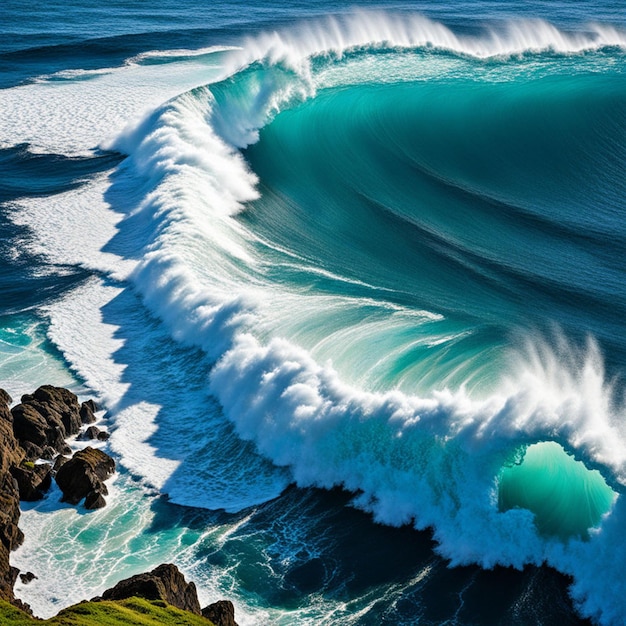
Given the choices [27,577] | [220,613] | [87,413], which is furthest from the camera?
[87,413]

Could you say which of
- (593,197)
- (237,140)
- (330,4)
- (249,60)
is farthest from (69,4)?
(593,197)

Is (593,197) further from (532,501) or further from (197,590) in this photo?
(197,590)

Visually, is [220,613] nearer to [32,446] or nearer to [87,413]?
[32,446]

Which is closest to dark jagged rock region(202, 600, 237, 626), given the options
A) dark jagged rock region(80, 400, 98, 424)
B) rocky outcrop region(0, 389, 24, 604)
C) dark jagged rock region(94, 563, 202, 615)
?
dark jagged rock region(94, 563, 202, 615)

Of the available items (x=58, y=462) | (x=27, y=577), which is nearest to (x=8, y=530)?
(x=27, y=577)

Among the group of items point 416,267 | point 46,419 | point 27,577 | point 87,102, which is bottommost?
point 27,577

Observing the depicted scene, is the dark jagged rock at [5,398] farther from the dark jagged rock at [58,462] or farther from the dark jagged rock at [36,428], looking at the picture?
the dark jagged rock at [58,462]
